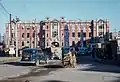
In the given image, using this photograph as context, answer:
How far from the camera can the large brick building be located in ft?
390

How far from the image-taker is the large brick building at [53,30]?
119m

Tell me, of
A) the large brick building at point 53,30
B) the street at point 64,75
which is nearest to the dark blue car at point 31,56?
the street at point 64,75

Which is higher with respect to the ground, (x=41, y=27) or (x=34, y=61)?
(x=41, y=27)

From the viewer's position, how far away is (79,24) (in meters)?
121

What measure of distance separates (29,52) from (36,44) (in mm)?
74761

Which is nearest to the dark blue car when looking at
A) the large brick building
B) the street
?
the street

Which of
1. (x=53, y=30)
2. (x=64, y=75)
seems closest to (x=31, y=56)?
(x=64, y=75)

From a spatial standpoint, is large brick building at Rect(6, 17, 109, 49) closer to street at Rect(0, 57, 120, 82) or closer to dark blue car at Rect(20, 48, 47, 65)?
dark blue car at Rect(20, 48, 47, 65)

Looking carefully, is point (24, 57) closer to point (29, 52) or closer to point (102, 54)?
point (29, 52)

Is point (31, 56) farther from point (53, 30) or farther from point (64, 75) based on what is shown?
point (53, 30)

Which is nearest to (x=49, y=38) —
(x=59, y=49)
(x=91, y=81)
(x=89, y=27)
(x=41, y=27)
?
(x=41, y=27)

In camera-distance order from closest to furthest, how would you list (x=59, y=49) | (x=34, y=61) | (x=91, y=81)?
(x=91, y=81) → (x=34, y=61) → (x=59, y=49)

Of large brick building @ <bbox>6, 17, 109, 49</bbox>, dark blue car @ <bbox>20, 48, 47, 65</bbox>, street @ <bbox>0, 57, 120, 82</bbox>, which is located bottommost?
street @ <bbox>0, 57, 120, 82</bbox>

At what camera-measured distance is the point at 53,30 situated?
12025 centimetres
